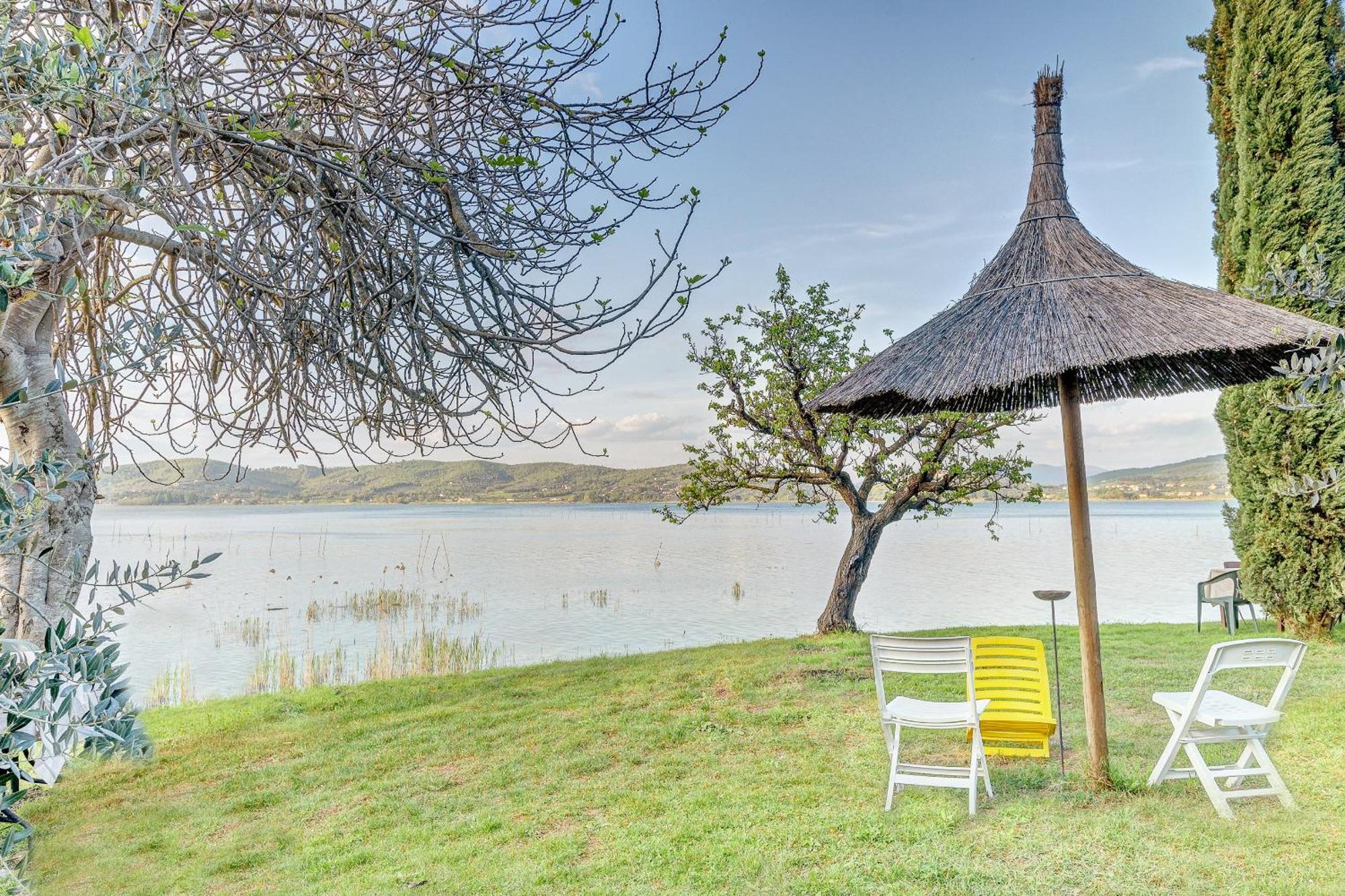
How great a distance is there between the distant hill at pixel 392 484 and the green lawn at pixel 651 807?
1854mm

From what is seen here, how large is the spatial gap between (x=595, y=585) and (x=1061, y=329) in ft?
45.5

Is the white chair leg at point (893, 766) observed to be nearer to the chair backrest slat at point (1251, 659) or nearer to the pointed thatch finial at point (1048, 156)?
the chair backrest slat at point (1251, 659)

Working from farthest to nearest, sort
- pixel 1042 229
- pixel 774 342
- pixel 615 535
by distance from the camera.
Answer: pixel 615 535 → pixel 774 342 → pixel 1042 229

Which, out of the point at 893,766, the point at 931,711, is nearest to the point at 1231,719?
the point at 931,711

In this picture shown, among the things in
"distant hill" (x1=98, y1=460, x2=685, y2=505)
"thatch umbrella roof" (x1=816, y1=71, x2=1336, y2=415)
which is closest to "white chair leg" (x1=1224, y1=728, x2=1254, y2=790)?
"thatch umbrella roof" (x1=816, y1=71, x2=1336, y2=415)

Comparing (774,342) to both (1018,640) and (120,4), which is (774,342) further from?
(120,4)

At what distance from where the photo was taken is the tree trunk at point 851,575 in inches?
356

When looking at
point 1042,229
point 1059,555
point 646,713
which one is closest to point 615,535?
point 1059,555

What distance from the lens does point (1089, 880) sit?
301 cm

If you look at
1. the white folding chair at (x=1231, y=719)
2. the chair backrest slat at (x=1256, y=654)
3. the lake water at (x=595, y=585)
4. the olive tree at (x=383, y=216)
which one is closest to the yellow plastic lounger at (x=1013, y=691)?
the white folding chair at (x=1231, y=719)

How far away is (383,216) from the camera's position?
3.52 meters

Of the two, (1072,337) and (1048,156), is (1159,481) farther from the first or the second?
(1072,337)

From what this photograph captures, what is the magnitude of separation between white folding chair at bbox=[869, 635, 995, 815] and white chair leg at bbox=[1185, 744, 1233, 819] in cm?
94

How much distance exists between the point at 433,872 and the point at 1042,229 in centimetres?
458
